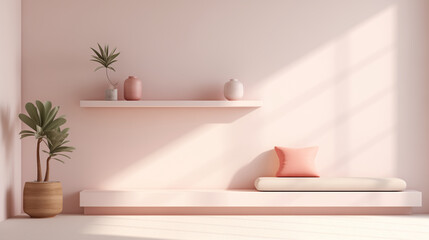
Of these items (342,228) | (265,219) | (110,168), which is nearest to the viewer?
(342,228)

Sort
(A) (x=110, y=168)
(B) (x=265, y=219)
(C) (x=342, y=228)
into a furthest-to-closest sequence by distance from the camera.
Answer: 1. (A) (x=110, y=168)
2. (B) (x=265, y=219)
3. (C) (x=342, y=228)

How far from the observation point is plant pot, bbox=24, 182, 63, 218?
595 centimetres

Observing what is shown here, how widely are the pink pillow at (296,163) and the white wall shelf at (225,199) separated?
253 mm

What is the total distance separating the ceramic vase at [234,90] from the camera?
637 centimetres

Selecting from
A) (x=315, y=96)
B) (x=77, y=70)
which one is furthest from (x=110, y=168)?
(x=315, y=96)

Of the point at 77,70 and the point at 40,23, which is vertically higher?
the point at 40,23

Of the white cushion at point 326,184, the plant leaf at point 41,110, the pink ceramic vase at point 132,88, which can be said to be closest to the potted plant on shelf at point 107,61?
the pink ceramic vase at point 132,88

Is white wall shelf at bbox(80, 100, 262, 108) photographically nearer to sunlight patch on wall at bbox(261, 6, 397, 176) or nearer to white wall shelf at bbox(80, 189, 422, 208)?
sunlight patch on wall at bbox(261, 6, 397, 176)

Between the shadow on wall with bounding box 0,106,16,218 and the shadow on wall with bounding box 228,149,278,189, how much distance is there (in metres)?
2.47

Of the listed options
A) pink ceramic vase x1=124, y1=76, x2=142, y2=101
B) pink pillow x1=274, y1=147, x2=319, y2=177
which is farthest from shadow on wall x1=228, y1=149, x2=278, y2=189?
pink ceramic vase x1=124, y1=76, x2=142, y2=101

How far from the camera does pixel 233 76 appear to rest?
21.8ft

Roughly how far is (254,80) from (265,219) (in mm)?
1662

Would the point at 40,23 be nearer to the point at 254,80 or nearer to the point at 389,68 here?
the point at 254,80

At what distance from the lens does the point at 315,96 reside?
21.9 ft
